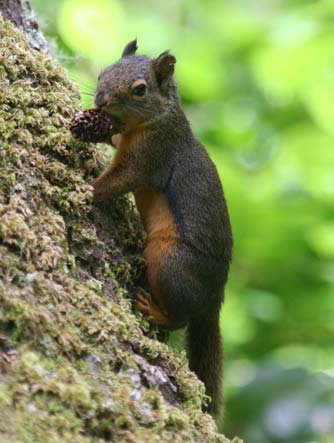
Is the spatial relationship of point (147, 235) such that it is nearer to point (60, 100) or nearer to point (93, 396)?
point (60, 100)

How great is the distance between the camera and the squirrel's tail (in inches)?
126

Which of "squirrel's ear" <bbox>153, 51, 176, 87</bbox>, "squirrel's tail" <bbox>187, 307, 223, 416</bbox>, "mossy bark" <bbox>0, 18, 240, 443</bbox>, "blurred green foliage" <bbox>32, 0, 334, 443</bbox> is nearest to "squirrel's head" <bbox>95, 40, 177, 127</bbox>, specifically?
"squirrel's ear" <bbox>153, 51, 176, 87</bbox>

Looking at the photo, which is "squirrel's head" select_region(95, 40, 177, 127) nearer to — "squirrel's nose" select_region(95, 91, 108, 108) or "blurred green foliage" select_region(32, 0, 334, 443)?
"squirrel's nose" select_region(95, 91, 108, 108)

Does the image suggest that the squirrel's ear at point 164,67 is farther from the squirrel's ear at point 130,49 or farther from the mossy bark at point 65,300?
the mossy bark at point 65,300

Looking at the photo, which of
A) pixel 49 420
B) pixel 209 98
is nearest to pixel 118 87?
pixel 49 420

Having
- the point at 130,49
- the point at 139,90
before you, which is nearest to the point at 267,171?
the point at 130,49

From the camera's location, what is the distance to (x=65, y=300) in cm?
212

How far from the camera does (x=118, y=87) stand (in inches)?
129

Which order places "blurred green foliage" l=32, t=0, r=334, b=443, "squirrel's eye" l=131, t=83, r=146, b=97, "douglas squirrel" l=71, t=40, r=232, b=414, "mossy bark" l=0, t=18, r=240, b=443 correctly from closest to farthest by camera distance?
"mossy bark" l=0, t=18, r=240, b=443 → "douglas squirrel" l=71, t=40, r=232, b=414 → "squirrel's eye" l=131, t=83, r=146, b=97 → "blurred green foliage" l=32, t=0, r=334, b=443

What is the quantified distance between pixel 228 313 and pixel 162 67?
208cm

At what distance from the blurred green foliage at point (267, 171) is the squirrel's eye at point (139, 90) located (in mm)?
628

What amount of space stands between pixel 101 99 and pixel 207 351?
1.14 metres

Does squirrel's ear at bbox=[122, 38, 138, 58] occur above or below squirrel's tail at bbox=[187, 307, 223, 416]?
above

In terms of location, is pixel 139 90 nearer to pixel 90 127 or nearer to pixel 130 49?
pixel 130 49
